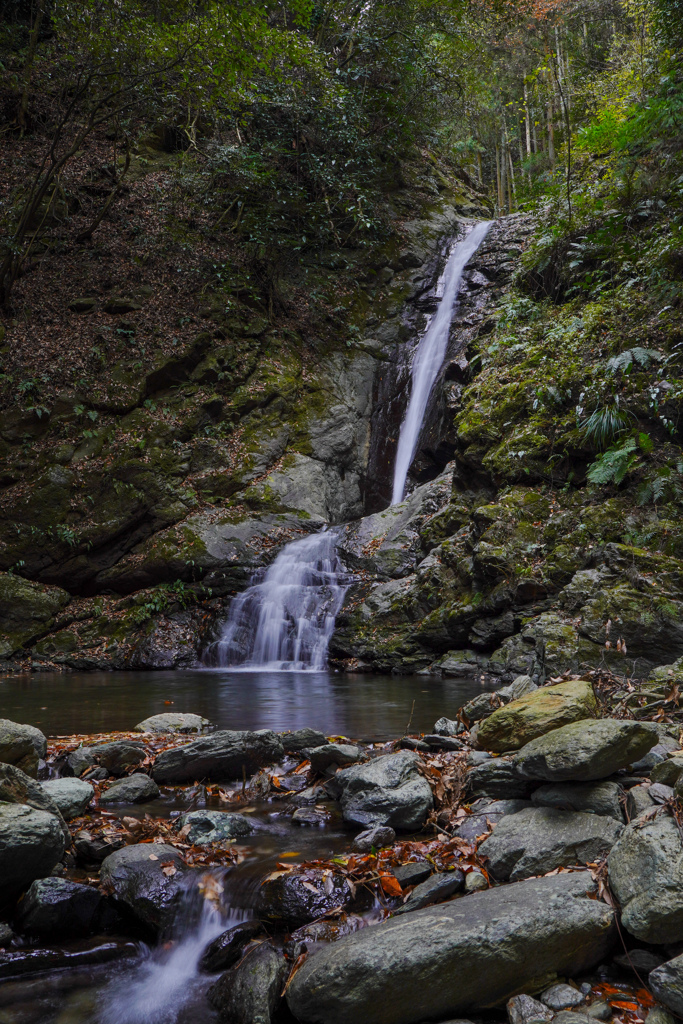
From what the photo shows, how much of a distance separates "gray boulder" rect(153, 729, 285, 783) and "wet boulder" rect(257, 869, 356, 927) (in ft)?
5.32

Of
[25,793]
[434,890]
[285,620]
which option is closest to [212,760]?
[25,793]

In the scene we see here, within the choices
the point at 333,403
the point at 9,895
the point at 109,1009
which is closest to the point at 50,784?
the point at 9,895

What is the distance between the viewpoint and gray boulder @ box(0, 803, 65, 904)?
9.27 ft

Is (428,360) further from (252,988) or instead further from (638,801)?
(252,988)

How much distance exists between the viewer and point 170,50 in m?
12.7

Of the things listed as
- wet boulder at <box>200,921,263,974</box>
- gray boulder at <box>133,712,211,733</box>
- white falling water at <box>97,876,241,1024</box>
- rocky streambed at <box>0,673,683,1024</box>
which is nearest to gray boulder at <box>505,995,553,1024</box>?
rocky streambed at <box>0,673,683,1024</box>

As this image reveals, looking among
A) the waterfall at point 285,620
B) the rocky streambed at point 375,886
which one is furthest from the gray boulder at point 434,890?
the waterfall at point 285,620

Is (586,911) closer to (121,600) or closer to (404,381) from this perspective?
(121,600)

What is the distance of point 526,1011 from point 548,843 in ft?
2.62

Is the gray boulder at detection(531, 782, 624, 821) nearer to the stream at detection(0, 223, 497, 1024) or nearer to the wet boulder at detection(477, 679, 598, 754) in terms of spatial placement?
the wet boulder at detection(477, 679, 598, 754)

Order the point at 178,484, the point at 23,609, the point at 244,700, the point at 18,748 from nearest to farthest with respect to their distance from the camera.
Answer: the point at 18,748 < the point at 244,700 < the point at 23,609 < the point at 178,484

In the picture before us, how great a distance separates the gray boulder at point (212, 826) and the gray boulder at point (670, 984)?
7.25ft

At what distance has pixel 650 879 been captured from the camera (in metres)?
2.38

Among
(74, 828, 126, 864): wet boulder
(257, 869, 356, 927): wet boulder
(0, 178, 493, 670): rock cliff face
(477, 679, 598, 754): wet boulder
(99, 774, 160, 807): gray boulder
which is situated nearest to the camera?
(257, 869, 356, 927): wet boulder
